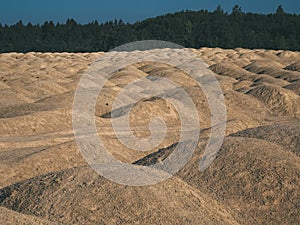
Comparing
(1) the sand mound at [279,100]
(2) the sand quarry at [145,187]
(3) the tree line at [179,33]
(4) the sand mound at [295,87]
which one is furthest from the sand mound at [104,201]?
(3) the tree line at [179,33]

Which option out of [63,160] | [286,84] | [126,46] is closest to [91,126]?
[63,160]

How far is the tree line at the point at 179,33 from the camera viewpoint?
77000 millimetres

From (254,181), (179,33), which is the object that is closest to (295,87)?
(254,181)

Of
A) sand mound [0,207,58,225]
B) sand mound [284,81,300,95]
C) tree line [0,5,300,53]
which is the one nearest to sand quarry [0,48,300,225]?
sand mound [0,207,58,225]

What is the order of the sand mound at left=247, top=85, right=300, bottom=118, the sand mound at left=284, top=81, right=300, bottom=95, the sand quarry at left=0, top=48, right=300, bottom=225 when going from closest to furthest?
the sand quarry at left=0, top=48, right=300, bottom=225
the sand mound at left=247, top=85, right=300, bottom=118
the sand mound at left=284, top=81, right=300, bottom=95

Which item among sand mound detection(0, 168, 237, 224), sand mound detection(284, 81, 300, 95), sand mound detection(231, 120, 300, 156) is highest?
sand mound detection(0, 168, 237, 224)

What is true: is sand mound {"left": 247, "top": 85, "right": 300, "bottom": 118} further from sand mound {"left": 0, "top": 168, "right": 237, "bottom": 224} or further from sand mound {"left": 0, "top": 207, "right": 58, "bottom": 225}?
sand mound {"left": 0, "top": 207, "right": 58, "bottom": 225}

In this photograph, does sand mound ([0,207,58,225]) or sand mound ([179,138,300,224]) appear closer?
sand mound ([0,207,58,225])

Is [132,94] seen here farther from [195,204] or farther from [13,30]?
[13,30]

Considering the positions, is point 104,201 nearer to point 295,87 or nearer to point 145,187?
point 145,187

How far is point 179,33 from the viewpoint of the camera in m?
80.9

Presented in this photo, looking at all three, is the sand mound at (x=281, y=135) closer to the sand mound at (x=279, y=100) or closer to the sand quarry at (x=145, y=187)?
the sand quarry at (x=145, y=187)

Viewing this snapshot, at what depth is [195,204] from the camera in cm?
873

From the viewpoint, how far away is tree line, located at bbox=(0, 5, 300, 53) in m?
77.0
